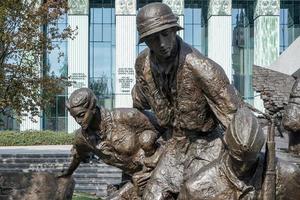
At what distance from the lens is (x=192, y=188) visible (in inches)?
134

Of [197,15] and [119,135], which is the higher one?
[197,15]

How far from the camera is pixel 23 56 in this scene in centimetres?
1317

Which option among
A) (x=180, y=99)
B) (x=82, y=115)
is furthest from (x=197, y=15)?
(x=180, y=99)

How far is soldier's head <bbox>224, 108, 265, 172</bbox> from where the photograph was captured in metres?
3.13

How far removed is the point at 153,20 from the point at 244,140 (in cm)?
93

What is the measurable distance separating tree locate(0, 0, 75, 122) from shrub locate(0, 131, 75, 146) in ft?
51.6

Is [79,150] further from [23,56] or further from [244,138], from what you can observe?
[23,56]

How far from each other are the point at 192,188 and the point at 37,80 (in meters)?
10.2

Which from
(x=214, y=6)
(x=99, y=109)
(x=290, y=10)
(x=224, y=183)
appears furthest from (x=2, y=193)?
(x=290, y=10)

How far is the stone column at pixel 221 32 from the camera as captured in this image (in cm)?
3472

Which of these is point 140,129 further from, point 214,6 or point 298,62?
point 214,6

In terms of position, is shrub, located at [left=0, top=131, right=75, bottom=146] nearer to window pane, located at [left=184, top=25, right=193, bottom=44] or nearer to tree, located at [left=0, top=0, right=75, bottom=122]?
window pane, located at [left=184, top=25, right=193, bottom=44]

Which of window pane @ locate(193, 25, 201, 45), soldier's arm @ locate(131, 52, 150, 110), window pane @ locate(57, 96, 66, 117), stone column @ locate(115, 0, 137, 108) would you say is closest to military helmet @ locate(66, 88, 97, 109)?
soldier's arm @ locate(131, 52, 150, 110)

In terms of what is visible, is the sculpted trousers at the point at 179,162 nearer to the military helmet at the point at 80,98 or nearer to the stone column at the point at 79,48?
the military helmet at the point at 80,98
